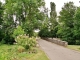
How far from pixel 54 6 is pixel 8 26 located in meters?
36.0

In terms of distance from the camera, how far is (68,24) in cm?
5253

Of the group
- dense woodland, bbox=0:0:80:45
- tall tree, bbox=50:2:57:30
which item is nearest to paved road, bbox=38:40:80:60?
dense woodland, bbox=0:0:80:45

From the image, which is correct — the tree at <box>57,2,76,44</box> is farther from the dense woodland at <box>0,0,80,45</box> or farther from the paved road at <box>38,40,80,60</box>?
the paved road at <box>38,40,80,60</box>

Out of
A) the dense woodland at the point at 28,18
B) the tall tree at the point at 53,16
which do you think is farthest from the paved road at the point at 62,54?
the tall tree at the point at 53,16

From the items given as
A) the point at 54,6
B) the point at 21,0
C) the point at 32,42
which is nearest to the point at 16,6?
the point at 21,0

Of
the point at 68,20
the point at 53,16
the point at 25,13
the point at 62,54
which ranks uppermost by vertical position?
the point at 53,16

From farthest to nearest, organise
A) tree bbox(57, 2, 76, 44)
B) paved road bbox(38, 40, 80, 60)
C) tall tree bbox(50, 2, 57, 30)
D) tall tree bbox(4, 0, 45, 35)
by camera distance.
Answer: tall tree bbox(50, 2, 57, 30) → tree bbox(57, 2, 76, 44) → tall tree bbox(4, 0, 45, 35) → paved road bbox(38, 40, 80, 60)

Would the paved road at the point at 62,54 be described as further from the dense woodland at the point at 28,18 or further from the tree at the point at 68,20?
the tree at the point at 68,20

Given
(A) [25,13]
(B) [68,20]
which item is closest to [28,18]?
(A) [25,13]

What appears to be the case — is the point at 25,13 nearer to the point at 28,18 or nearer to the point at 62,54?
the point at 28,18

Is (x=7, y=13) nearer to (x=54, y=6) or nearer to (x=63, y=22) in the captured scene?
(x=63, y=22)

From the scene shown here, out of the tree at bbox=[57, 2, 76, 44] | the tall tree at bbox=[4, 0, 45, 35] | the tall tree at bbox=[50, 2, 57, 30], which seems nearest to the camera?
the tall tree at bbox=[4, 0, 45, 35]

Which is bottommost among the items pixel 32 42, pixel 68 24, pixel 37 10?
pixel 32 42

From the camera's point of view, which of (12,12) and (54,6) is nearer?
(12,12)
